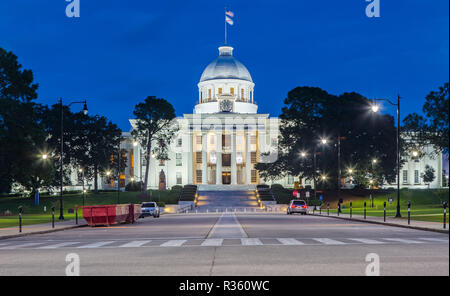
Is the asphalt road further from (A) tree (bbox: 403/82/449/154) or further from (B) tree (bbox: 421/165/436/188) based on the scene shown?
(B) tree (bbox: 421/165/436/188)

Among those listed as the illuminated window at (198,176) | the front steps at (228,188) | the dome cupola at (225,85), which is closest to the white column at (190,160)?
the illuminated window at (198,176)

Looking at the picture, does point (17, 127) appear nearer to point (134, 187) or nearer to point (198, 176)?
point (134, 187)

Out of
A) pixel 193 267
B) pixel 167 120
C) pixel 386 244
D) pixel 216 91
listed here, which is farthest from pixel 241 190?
pixel 193 267

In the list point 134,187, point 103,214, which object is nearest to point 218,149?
point 134,187

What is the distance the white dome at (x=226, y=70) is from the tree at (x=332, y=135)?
4253 centimetres

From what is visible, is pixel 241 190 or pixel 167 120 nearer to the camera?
pixel 167 120

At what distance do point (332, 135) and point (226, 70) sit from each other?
50613 millimetres

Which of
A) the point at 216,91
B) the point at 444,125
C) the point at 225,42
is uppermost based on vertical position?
the point at 225,42

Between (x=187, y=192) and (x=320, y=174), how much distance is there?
22769mm

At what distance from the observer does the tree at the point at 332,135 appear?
87.7 meters

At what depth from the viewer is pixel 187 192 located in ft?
325

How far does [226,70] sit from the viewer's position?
442 ft

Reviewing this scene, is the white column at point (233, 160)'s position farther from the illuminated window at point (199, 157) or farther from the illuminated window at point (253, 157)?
the illuminated window at point (199, 157)
